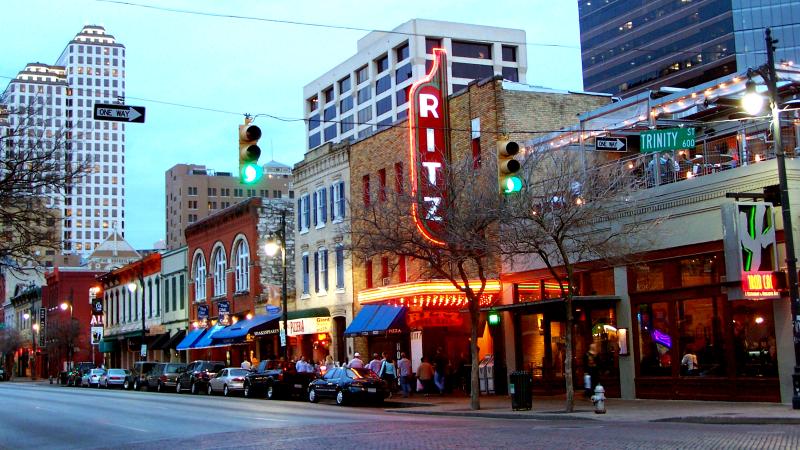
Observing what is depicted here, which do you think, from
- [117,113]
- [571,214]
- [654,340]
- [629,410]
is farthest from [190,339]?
[117,113]

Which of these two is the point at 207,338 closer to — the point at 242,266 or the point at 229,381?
the point at 242,266

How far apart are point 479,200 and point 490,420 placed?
652 centimetres

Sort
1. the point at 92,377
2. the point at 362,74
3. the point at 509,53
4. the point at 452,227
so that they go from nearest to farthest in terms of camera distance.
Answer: the point at 452,227 < the point at 92,377 < the point at 509,53 < the point at 362,74

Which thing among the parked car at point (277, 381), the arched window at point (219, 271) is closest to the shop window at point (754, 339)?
the parked car at point (277, 381)

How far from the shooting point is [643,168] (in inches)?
1114

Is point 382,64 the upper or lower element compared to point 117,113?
upper

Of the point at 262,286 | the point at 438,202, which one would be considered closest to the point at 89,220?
the point at 262,286

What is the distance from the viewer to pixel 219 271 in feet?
186

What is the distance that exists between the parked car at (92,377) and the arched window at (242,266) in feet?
40.6

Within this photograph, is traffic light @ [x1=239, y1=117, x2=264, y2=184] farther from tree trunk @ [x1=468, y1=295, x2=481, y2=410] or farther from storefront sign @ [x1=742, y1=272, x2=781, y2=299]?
storefront sign @ [x1=742, y1=272, x2=781, y2=299]

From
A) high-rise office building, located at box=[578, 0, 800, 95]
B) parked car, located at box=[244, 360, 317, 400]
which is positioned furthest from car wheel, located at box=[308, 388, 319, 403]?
high-rise office building, located at box=[578, 0, 800, 95]

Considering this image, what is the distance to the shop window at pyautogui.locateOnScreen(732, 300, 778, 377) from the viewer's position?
23703 millimetres

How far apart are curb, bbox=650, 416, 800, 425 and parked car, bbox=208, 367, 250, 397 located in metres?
23.6

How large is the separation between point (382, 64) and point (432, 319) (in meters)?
77.9
